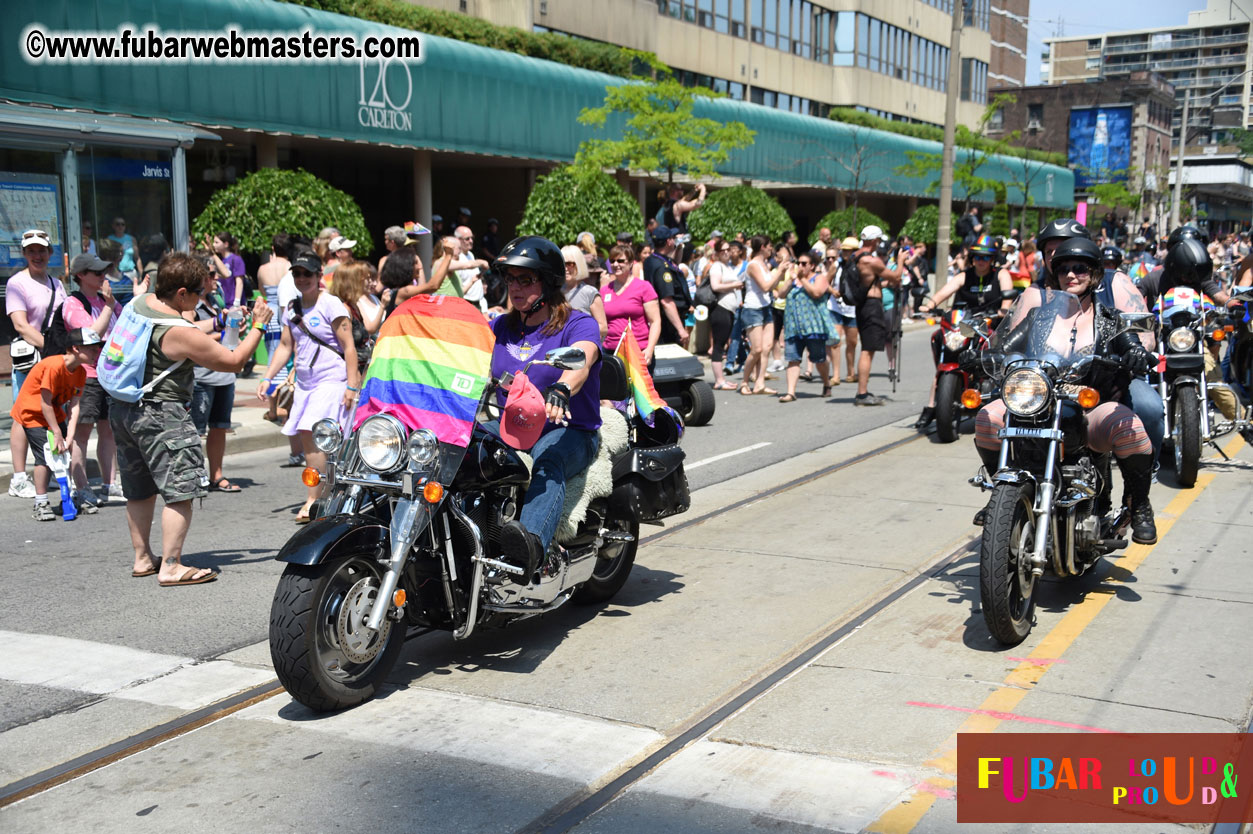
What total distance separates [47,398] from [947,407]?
294 inches

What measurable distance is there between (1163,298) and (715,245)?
→ 7829 mm

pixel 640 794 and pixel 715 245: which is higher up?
pixel 715 245

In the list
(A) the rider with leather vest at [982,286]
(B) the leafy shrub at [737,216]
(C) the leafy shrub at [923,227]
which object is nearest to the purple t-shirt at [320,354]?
(A) the rider with leather vest at [982,286]

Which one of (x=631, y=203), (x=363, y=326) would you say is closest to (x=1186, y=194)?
(x=631, y=203)

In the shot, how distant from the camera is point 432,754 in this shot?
14.1ft

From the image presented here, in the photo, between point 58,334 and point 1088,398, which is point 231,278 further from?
point 1088,398

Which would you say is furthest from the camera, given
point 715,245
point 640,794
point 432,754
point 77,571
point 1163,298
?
point 715,245

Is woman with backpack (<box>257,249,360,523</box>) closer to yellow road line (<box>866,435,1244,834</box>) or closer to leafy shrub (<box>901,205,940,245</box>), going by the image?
yellow road line (<box>866,435,1244,834</box>)

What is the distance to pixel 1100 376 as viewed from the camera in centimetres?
589

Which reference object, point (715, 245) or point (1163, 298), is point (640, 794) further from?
point (715, 245)

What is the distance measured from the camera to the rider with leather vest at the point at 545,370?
517 cm

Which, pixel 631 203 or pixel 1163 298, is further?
pixel 631 203

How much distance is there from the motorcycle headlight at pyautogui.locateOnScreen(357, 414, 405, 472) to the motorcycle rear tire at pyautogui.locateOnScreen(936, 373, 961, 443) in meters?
7.57

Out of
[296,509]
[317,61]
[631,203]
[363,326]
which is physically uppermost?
[317,61]
